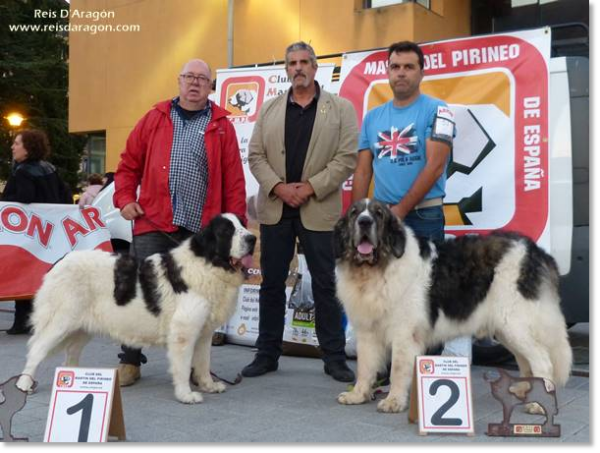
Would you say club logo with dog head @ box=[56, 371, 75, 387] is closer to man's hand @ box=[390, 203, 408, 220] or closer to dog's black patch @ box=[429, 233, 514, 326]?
dog's black patch @ box=[429, 233, 514, 326]

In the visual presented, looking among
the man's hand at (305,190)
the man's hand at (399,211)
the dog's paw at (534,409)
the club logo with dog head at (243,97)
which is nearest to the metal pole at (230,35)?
the club logo with dog head at (243,97)

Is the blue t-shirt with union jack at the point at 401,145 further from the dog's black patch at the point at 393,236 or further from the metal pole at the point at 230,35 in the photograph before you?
the metal pole at the point at 230,35

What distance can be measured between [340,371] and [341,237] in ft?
5.34

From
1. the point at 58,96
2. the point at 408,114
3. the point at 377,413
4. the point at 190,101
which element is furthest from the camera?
the point at 58,96

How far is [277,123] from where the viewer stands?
18.6 ft

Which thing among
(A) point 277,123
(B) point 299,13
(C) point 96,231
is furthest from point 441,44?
(B) point 299,13

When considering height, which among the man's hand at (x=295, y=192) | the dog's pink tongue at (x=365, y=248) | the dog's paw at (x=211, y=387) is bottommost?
the dog's paw at (x=211, y=387)

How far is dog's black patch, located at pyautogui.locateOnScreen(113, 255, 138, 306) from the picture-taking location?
4930mm

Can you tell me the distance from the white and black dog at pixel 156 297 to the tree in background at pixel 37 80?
1828cm

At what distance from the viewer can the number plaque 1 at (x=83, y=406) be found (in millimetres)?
3525

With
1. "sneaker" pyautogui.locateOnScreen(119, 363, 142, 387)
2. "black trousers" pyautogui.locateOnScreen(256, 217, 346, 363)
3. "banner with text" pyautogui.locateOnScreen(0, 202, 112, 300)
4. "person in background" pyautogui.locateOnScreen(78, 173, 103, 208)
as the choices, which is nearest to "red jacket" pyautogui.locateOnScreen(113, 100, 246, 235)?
"black trousers" pyautogui.locateOnScreen(256, 217, 346, 363)

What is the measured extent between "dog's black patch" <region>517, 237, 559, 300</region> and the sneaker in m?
3.18

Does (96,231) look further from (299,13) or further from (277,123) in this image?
(299,13)

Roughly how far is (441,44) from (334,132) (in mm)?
1690
